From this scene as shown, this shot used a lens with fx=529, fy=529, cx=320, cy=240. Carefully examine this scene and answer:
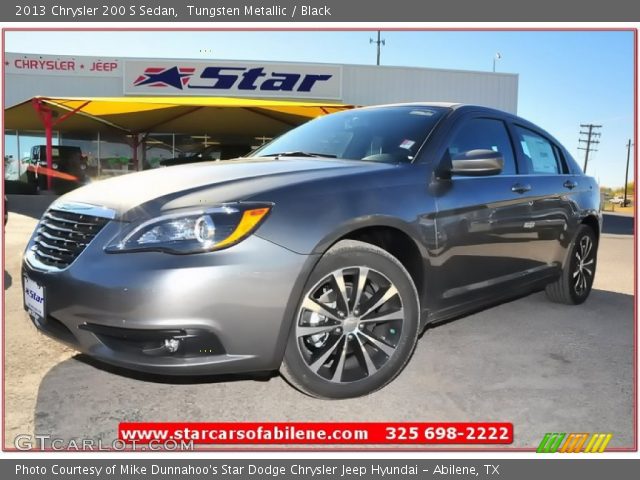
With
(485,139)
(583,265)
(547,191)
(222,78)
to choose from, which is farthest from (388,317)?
(222,78)

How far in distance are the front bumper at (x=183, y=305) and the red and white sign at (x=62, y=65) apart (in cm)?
2013

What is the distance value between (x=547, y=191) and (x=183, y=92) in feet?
58.7

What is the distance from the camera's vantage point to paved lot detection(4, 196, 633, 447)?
247 centimetres

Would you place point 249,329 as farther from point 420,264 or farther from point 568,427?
point 568,427

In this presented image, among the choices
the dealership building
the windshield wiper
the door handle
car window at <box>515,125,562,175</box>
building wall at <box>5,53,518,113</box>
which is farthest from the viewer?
building wall at <box>5,53,518,113</box>

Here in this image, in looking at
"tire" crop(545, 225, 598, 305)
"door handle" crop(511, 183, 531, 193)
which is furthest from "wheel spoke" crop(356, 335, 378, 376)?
"tire" crop(545, 225, 598, 305)

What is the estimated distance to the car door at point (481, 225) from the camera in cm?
300

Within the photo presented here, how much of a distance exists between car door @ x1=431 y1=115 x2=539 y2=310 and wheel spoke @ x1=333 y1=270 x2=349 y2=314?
0.63m

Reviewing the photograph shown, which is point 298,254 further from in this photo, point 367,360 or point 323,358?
point 367,360

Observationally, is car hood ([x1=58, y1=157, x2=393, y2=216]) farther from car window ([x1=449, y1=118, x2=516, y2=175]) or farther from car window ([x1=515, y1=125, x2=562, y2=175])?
car window ([x1=515, y1=125, x2=562, y2=175])

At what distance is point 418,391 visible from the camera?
2.79 m

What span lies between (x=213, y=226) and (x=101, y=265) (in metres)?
0.49

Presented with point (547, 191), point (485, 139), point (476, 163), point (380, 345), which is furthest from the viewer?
point (547, 191)

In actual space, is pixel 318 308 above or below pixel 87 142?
below
